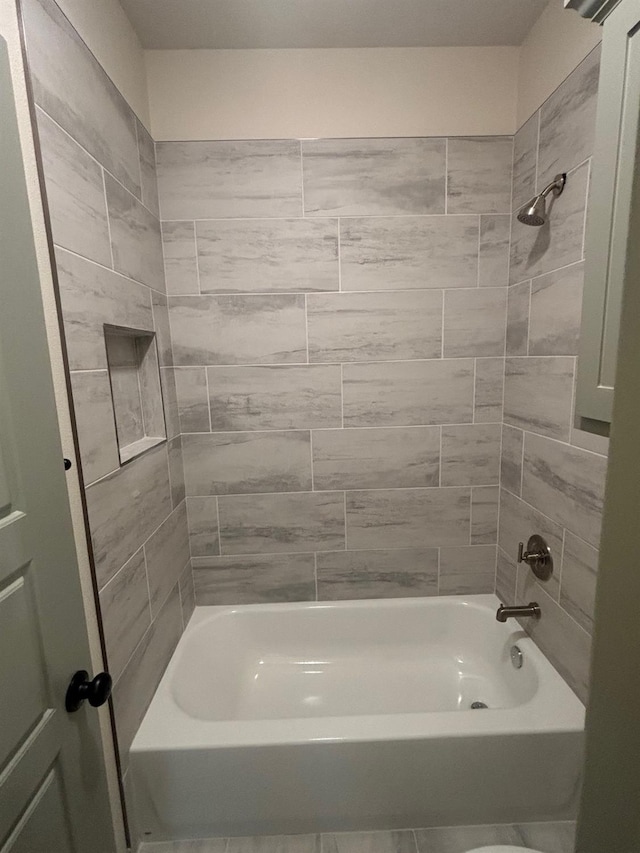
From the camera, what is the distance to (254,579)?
1837mm

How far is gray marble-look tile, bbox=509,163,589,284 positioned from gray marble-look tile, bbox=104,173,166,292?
4.62 feet

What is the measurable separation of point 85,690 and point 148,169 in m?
1.63

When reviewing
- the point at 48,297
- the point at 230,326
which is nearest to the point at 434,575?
the point at 230,326

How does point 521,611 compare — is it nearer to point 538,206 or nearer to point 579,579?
point 579,579

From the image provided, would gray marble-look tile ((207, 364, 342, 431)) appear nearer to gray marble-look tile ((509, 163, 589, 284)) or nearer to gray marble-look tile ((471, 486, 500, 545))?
gray marble-look tile ((471, 486, 500, 545))

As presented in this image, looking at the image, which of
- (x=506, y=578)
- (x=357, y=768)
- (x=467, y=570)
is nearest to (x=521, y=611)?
(x=506, y=578)

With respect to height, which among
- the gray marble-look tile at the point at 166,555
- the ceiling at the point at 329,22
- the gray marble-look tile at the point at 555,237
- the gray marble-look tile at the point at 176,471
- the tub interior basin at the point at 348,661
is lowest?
the tub interior basin at the point at 348,661

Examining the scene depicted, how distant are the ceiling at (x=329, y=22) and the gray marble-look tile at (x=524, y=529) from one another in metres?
1.73

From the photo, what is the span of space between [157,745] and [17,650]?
0.87 metres

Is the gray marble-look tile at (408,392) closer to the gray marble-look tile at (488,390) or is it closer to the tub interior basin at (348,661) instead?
the gray marble-look tile at (488,390)

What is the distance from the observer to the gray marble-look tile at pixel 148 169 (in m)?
1.41

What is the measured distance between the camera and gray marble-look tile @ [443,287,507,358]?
1.65 meters

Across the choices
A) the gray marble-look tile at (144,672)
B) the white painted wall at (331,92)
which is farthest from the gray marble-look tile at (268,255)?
the gray marble-look tile at (144,672)

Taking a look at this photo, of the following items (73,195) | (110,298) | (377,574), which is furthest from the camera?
(377,574)
